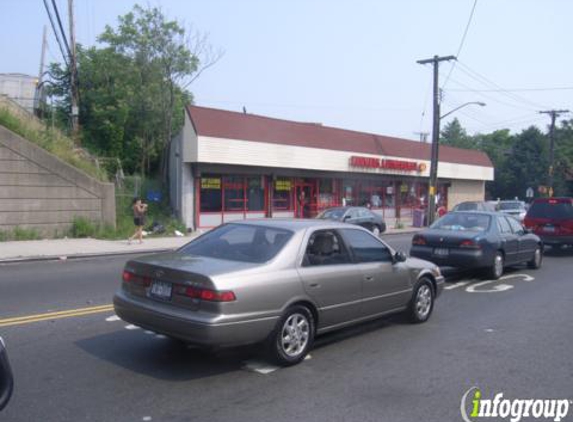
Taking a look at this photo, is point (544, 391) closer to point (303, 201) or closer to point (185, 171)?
point (185, 171)

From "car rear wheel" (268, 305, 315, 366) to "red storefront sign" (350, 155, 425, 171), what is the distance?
2536 cm

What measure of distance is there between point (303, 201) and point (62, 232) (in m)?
13.5

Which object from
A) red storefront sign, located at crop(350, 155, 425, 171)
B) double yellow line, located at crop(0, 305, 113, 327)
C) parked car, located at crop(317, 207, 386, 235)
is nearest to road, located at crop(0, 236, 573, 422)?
double yellow line, located at crop(0, 305, 113, 327)

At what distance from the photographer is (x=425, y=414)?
15.1ft

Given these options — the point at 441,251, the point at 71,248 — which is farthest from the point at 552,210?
the point at 71,248

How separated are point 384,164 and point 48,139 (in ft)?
63.4

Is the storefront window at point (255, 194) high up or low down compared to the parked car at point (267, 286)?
up

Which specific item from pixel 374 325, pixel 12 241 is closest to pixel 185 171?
pixel 12 241

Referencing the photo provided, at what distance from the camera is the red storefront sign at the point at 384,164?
31188 mm

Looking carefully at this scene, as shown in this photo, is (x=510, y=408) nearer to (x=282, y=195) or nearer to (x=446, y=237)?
(x=446, y=237)

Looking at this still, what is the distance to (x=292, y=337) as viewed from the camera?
18.9ft

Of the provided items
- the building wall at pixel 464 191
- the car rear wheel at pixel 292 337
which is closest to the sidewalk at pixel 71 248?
the car rear wheel at pixel 292 337

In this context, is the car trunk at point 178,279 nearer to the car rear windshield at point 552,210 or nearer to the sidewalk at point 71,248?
the sidewalk at point 71,248

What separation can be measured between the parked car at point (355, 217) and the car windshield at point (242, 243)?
1547cm
